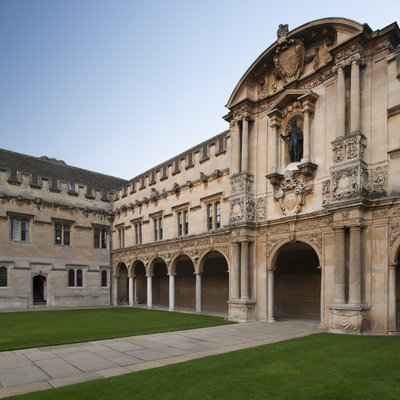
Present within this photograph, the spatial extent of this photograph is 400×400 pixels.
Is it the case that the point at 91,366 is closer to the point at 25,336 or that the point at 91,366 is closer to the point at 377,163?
the point at 25,336

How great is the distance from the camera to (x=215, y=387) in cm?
768

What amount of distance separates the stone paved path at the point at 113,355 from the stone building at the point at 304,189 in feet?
12.5

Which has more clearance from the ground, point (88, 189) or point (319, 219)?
point (88, 189)

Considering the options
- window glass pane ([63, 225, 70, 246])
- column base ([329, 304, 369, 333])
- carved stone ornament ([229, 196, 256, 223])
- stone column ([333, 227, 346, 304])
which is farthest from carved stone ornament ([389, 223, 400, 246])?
window glass pane ([63, 225, 70, 246])

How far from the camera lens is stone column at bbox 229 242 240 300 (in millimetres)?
21053

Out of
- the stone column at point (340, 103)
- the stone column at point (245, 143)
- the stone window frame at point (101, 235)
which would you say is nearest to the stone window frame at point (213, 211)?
the stone column at point (245, 143)

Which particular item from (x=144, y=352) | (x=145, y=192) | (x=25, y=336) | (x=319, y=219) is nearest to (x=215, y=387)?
(x=144, y=352)

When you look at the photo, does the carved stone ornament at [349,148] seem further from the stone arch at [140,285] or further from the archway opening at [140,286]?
the archway opening at [140,286]

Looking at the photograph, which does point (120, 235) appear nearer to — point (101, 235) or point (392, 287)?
point (101, 235)

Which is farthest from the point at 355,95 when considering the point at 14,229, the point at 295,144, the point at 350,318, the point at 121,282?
the point at 121,282

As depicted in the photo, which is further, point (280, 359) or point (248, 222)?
point (248, 222)

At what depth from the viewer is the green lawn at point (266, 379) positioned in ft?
23.7

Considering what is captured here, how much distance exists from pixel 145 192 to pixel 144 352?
74.4 feet

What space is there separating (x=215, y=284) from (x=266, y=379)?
2136 centimetres
